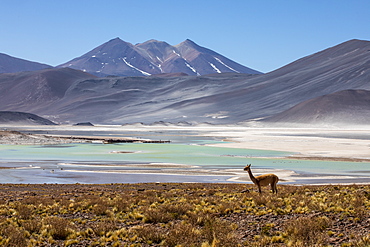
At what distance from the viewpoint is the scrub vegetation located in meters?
9.75

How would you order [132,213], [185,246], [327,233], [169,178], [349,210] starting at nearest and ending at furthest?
[185,246] → [327,233] → [349,210] → [132,213] → [169,178]

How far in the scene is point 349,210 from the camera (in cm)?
1221

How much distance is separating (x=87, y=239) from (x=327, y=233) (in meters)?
4.76

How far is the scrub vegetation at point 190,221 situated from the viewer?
975cm

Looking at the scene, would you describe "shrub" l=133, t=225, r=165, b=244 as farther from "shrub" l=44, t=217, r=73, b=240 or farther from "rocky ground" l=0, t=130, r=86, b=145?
"rocky ground" l=0, t=130, r=86, b=145

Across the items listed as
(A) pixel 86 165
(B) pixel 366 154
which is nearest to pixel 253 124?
(B) pixel 366 154

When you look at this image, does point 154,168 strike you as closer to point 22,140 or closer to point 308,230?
point 308,230

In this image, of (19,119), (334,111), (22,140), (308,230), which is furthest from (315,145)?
(19,119)

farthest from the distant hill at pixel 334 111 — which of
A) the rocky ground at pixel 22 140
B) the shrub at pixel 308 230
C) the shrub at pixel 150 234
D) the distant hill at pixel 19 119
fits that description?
the shrub at pixel 150 234

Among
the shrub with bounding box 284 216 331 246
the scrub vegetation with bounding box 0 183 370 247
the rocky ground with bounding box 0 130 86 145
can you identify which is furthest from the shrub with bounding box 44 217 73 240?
the rocky ground with bounding box 0 130 86 145

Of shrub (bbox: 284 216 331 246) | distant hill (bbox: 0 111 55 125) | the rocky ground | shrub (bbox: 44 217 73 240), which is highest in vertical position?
distant hill (bbox: 0 111 55 125)

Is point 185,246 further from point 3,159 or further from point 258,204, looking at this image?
point 3,159

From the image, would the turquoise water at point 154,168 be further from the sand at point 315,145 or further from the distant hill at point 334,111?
the distant hill at point 334,111

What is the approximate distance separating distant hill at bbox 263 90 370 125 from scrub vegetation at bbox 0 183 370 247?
129 meters
